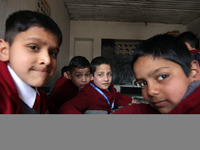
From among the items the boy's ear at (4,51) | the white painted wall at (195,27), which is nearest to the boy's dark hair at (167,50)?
the boy's ear at (4,51)

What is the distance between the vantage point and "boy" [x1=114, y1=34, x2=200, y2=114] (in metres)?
0.64

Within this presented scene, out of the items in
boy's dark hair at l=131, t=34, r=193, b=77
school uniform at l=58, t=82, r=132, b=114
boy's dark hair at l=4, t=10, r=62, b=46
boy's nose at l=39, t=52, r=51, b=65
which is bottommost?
school uniform at l=58, t=82, r=132, b=114

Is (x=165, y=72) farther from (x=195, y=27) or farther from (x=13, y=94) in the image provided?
(x=195, y=27)

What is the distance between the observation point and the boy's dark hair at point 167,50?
26.5 inches

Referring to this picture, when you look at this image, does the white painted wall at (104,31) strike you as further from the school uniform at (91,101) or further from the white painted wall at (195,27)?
the school uniform at (91,101)

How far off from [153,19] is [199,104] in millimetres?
5116

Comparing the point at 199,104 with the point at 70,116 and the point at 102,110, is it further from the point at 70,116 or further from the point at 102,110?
the point at 102,110

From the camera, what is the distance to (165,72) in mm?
638

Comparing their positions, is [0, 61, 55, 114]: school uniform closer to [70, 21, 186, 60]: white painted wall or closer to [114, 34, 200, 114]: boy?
[114, 34, 200, 114]: boy

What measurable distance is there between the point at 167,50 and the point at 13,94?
2.00 ft

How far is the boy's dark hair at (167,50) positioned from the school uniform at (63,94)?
2.49ft

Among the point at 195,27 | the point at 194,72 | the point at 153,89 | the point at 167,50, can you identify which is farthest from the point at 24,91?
the point at 195,27

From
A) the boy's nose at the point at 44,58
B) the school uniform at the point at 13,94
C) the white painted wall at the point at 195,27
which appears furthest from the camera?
the white painted wall at the point at 195,27

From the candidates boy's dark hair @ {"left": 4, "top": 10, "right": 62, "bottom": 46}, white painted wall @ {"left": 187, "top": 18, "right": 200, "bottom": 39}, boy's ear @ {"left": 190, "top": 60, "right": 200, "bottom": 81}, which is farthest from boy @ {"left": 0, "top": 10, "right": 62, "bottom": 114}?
white painted wall @ {"left": 187, "top": 18, "right": 200, "bottom": 39}
